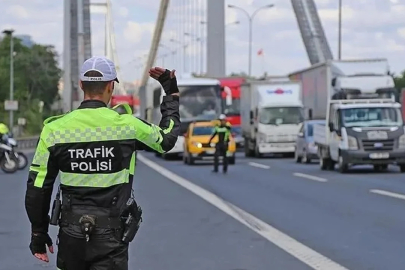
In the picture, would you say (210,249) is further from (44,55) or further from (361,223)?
(44,55)

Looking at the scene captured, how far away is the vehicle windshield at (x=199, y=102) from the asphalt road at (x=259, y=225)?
19.7 m

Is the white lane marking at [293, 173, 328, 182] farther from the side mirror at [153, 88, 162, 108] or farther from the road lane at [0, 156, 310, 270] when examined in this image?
the side mirror at [153, 88, 162, 108]

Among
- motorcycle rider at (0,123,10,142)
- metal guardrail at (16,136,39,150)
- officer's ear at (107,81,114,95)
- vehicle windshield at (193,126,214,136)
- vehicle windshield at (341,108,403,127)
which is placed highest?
officer's ear at (107,81,114,95)

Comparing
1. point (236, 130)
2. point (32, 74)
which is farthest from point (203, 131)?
point (32, 74)

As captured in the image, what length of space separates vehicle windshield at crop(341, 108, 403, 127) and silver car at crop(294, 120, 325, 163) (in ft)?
25.0

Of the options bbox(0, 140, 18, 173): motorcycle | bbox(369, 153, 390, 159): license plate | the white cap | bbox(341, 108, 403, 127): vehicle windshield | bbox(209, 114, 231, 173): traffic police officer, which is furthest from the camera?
bbox(0, 140, 18, 173): motorcycle

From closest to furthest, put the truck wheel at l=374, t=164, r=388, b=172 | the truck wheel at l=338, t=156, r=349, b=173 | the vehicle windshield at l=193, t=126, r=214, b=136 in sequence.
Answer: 1. the truck wheel at l=338, t=156, r=349, b=173
2. the truck wheel at l=374, t=164, r=388, b=172
3. the vehicle windshield at l=193, t=126, r=214, b=136

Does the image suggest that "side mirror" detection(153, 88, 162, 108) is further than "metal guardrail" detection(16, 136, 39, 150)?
No

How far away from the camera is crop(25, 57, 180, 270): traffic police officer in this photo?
539cm

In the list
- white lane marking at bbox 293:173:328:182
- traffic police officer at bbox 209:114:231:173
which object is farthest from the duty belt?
traffic police officer at bbox 209:114:231:173

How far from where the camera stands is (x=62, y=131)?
5520 millimetres

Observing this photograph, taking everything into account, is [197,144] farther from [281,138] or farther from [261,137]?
[281,138]

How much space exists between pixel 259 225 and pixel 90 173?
10145mm

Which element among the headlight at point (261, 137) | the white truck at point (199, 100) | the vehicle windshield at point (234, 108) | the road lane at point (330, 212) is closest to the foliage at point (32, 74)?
the vehicle windshield at point (234, 108)
